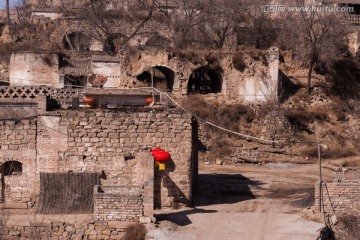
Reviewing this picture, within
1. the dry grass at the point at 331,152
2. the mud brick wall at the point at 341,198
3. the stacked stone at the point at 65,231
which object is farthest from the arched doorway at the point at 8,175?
the dry grass at the point at 331,152

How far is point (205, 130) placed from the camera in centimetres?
3216

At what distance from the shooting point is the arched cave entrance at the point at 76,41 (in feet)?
135

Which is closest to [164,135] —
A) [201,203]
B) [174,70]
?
[201,203]

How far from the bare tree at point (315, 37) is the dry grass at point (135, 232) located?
1907 centimetres

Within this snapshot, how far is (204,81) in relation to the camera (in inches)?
1481

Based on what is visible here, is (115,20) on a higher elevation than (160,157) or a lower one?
higher

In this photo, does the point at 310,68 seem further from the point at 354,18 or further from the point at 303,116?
the point at 354,18

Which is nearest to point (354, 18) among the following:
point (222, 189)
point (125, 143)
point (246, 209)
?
point (222, 189)

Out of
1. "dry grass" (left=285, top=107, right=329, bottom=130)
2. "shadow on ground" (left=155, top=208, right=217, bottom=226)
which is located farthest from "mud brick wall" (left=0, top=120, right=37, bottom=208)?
"dry grass" (left=285, top=107, right=329, bottom=130)

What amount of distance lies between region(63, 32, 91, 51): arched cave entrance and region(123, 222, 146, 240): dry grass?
79.0 feet

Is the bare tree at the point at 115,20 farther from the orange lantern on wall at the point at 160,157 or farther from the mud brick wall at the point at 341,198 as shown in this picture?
the mud brick wall at the point at 341,198

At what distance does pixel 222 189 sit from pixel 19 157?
21.4 ft

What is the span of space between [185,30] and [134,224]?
2283cm

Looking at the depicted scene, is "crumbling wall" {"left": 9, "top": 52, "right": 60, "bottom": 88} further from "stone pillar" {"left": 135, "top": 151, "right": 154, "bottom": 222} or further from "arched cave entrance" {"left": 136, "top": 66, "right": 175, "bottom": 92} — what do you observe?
"stone pillar" {"left": 135, "top": 151, "right": 154, "bottom": 222}
